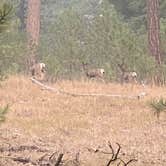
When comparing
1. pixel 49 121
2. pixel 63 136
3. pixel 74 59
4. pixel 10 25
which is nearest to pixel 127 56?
pixel 74 59

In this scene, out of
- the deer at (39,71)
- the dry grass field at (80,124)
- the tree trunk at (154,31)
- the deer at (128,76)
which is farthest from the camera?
the tree trunk at (154,31)

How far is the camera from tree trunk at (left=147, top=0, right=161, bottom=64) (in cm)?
1805

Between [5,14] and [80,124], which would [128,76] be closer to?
[80,124]

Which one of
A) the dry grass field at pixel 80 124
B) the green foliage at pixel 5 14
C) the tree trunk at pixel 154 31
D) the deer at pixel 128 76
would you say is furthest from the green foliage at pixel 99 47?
the green foliage at pixel 5 14

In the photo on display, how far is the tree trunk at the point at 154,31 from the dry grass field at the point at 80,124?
12.2 ft

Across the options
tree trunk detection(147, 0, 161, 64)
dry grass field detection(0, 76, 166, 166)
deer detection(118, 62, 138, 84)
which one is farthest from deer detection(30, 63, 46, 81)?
tree trunk detection(147, 0, 161, 64)

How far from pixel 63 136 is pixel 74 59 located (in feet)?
33.1

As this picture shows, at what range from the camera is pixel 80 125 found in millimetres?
9836

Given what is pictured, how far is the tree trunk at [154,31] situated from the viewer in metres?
18.0

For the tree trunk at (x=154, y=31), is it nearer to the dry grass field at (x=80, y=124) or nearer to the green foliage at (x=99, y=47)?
the green foliage at (x=99, y=47)

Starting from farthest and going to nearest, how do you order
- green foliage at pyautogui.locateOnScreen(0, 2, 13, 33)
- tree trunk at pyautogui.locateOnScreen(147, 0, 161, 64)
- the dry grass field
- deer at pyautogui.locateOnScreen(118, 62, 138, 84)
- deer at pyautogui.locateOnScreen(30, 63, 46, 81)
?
1. tree trunk at pyautogui.locateOnScreen(147, 0, 161, 64)
2. deer at pyautogui.locateOnScreen(118, 62, 138, 84)
3. deer at pyautogui.locateOnScreen(30, 63, 46, 81)
4. the dry grass field
5. green foliage at pyautogui.locateOnScreen(0, 2, 13, 33)

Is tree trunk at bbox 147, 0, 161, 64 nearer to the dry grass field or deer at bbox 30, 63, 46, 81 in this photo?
the dry grass field

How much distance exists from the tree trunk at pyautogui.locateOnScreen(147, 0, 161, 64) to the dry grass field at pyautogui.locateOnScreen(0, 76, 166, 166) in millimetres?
3725

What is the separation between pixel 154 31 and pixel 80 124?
892cm
